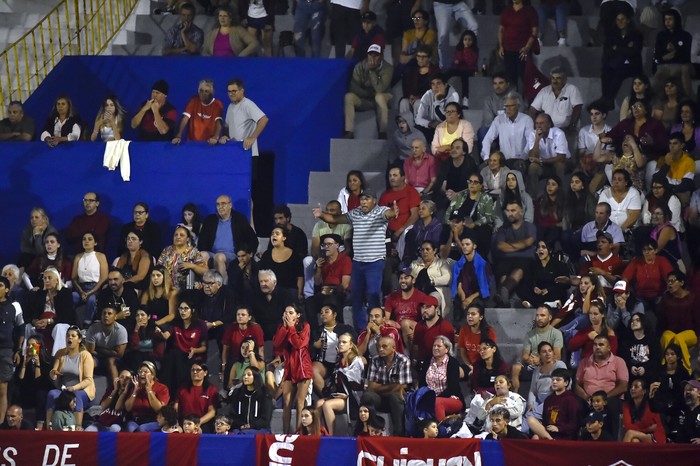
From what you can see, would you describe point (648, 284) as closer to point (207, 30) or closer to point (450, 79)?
point (450, 79)

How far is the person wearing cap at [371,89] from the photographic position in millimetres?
20594

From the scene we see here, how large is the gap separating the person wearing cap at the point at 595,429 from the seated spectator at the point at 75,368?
550 cm

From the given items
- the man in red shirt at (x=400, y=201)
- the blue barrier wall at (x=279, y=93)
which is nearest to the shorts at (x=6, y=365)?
the man in red shirt at (x=400, y=201)

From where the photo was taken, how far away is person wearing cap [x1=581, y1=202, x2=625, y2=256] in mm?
18078

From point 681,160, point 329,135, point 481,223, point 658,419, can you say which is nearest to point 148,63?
point 329,135

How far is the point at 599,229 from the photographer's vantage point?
18172 mm

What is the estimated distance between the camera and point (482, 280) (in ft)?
58.1

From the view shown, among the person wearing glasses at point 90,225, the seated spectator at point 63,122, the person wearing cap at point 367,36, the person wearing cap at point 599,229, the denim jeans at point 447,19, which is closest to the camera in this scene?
the person wearing cap at point 599,229

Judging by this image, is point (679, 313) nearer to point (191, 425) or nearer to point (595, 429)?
point (595, 429)

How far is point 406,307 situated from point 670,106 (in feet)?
15.7

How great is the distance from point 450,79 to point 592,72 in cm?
202

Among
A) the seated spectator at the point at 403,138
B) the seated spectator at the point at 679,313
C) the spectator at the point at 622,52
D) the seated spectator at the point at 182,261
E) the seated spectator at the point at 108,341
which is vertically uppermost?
the spectator at the point at 622,52

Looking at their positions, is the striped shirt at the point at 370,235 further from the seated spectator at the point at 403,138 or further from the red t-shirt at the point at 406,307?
the seated spectator at the point at 403,138

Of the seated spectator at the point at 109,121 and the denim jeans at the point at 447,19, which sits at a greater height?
the denim jeans at the point at 447,19
